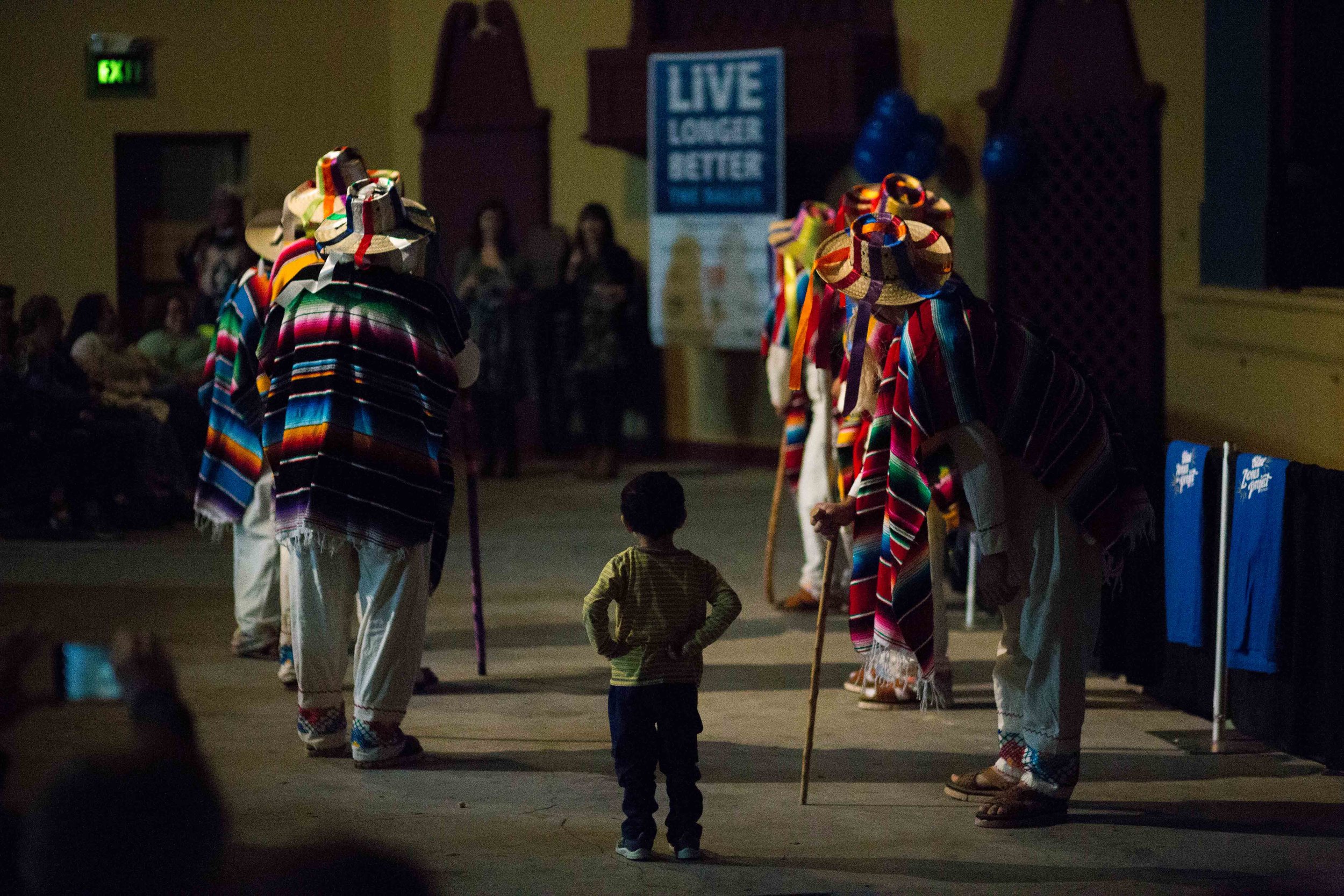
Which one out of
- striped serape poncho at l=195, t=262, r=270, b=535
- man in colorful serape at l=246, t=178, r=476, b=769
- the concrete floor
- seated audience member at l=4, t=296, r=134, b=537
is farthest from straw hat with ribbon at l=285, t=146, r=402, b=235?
seated audience member at l=4, t=296, r=134, b=537

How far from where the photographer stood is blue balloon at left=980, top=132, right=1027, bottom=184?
11.8 metres

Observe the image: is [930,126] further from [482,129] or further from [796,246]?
[796,246]

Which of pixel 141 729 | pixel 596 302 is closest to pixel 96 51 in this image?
pixel 596 302

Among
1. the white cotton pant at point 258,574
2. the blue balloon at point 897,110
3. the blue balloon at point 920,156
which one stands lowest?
the white cotton pant at point 258,574

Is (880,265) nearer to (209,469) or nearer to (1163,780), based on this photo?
(1163,780)

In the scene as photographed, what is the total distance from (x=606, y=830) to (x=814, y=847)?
567 millimetres

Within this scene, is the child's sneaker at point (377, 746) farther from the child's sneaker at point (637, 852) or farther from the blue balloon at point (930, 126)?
the blue balloon at point (930, 126)

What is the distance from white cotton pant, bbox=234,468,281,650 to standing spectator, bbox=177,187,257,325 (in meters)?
4.57

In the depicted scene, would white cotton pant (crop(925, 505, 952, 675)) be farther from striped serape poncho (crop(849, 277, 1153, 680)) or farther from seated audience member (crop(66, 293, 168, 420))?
seated audience member (crop(66, 293, 168, 420))

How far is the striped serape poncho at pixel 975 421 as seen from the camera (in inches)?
194

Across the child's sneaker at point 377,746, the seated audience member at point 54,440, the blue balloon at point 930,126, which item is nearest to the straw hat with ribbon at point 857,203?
the child's sneaker at point 377,746

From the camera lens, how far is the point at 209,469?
6.95 meters

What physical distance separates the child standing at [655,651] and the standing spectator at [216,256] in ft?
23.6

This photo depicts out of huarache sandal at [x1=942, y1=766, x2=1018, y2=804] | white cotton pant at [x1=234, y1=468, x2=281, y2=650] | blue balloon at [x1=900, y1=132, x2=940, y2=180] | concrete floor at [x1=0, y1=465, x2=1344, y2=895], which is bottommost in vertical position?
concrete floor at [x1=0, y1=465, x2=1344, y2=895]
